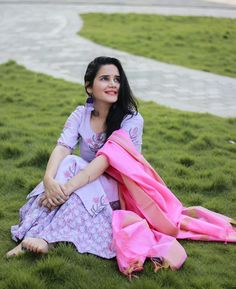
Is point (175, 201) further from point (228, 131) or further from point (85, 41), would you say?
point (85, 41)

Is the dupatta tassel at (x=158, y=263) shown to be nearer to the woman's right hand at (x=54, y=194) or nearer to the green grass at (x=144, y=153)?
the green grass at (x=144, y=153)

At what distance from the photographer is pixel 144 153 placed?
5.73 m

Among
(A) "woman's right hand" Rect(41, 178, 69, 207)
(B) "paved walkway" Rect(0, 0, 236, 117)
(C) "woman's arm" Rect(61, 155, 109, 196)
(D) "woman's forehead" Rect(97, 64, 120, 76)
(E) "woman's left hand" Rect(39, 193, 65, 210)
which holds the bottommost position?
(B) "paved walkway" Rect(0, 0, 236, 117)

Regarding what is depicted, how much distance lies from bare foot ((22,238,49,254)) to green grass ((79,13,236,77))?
7.45 m

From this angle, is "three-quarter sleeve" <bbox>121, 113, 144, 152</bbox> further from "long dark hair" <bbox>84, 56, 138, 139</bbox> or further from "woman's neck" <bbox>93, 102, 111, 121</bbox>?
"woman's neck" <bbox>93, 102, 111, 121</bbox>

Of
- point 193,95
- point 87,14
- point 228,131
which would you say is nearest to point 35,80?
point 193,95

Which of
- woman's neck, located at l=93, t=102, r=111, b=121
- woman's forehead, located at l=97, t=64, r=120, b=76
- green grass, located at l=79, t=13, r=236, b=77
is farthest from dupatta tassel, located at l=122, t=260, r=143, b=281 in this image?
green grass, located at l=79, t=13, r=236, b=77

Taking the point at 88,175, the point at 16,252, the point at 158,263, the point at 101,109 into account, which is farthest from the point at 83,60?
the point at 158,263

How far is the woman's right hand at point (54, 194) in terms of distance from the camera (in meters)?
3.44

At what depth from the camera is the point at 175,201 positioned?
3.92 meters

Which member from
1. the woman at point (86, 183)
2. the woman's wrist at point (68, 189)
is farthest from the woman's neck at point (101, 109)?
the woman's wrist at point (68, 189)

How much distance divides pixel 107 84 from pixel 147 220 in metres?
0.98

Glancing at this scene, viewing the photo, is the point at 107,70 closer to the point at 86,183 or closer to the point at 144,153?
the point at 86,183

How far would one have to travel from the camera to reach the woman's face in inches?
148
